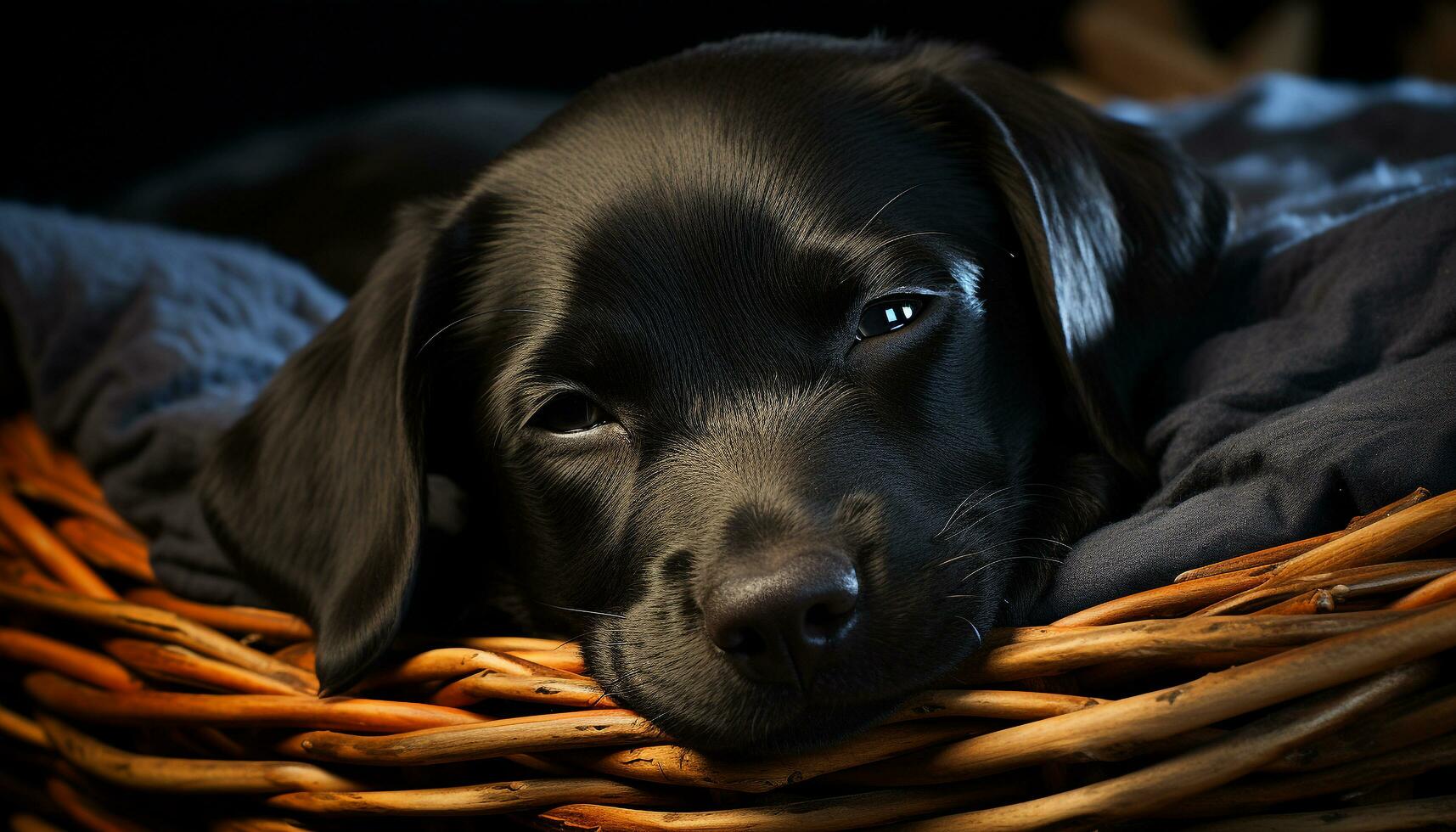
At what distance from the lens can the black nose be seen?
1.04 metres

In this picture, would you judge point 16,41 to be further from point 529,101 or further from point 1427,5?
point 1427,5

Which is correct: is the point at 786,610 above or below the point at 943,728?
above

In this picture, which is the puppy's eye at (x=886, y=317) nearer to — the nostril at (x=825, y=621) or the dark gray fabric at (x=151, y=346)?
the nostril at (x=825, y=621)

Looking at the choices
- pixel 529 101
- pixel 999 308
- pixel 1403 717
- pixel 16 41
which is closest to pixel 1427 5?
pixel 529 101

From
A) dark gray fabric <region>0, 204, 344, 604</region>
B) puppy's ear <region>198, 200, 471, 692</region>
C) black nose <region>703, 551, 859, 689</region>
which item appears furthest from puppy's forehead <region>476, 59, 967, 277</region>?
dark gray fabric <region>0, 204, 344, 604</region>

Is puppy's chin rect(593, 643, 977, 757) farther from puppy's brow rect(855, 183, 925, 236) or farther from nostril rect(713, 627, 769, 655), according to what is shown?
puppy's brow rect(855, 183, 925, 236)

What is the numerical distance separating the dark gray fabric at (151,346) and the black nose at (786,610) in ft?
3.04

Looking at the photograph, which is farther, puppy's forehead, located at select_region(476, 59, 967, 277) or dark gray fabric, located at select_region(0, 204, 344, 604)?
dark gray fabric, located at select_region(0, 204, 344, 604)

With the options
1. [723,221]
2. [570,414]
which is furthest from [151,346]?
[723,221]

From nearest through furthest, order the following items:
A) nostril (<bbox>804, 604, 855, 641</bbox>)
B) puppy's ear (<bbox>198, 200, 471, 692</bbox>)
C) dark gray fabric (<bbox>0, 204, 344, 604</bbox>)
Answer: nostril (<bbox>804, 604, 855, 641</bbox>)
puppy's ear (<bbox>198, 200, 471, 692</bbox>)
dark gray fabric (<bbox>0, 204, 344, 604</bbox>)

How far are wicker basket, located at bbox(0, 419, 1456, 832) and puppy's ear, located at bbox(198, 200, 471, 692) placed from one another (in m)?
0.08

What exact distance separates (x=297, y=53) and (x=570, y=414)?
10.3ft

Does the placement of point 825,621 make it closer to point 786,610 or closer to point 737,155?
point 786,610

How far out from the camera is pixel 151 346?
2.04m
